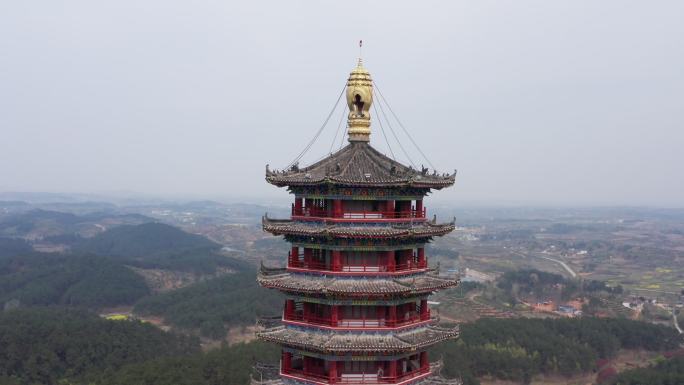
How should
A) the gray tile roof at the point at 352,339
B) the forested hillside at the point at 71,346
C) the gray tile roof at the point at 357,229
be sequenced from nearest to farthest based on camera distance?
the gray tile roof at the point at 352,339 < the gray tile roof at the point at 357,229 < the forested hillside at the point at 71,346

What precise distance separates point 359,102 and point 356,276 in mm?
8500

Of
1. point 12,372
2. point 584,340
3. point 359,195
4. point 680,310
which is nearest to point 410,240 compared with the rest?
Result: point 359,195

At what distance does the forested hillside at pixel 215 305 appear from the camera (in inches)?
5374

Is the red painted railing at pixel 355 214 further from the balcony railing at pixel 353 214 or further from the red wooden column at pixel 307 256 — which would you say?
the red wooden column at pixel 307 256

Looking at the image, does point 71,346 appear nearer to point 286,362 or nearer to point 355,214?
point 286,362

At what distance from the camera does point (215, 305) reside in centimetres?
14638

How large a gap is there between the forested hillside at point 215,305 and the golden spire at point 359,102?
104 metres

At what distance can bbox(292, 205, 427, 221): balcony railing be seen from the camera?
29781 millimetres

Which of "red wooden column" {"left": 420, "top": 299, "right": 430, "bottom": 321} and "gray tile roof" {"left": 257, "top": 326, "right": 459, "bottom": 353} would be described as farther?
"red wooden column" {"left": 420, "top": 299, "right": 430, "bottom": 321}

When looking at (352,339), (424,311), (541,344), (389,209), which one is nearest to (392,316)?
(352,339)

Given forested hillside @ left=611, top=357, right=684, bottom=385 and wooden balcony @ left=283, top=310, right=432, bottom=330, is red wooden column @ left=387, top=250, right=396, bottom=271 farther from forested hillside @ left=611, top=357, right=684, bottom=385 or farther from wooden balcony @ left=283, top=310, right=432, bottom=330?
forested hillside @ left=611, top=357, right=684, bottom=385

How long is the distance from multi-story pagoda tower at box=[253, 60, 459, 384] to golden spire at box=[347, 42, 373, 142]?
5.38 feet

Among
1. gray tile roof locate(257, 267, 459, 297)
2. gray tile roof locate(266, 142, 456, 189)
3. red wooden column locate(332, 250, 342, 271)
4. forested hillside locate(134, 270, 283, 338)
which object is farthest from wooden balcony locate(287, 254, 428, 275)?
forested hillside locate(134, 270, 283, 338)

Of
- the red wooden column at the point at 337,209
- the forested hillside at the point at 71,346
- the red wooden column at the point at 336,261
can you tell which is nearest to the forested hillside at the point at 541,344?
the forested hillside at the point at 71,346
